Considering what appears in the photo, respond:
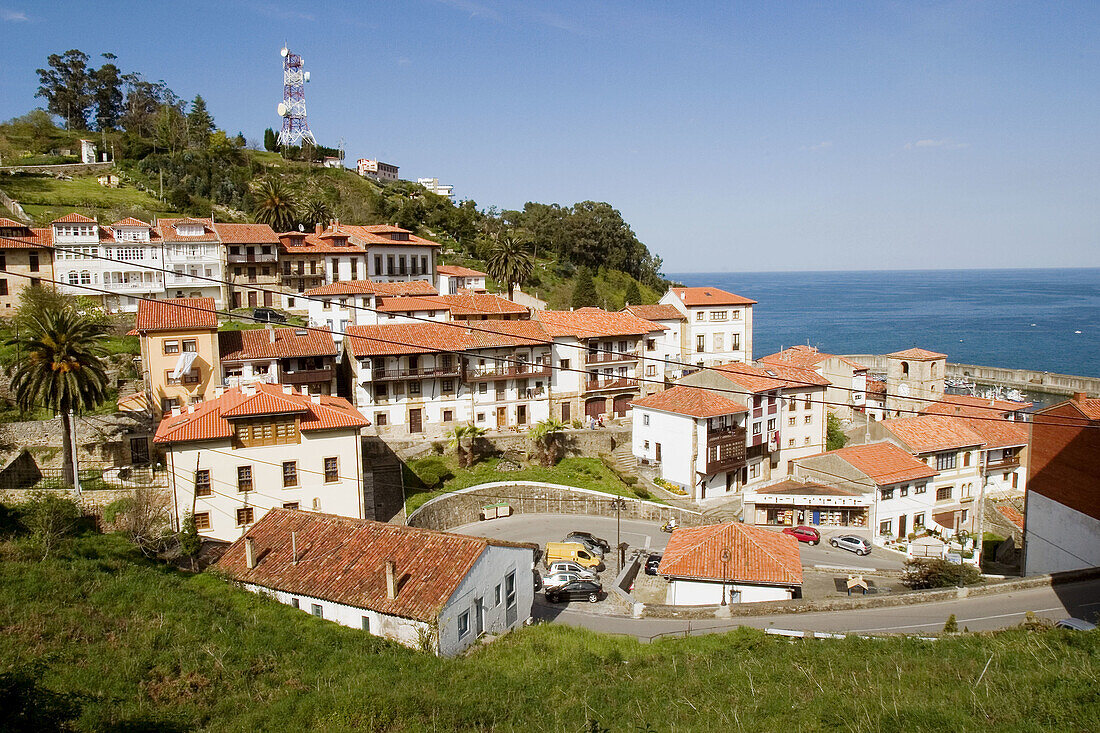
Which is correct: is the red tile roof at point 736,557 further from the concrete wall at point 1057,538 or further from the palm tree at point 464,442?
the palm tree at point 464,442

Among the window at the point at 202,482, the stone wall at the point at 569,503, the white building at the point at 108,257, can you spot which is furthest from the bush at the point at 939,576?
the white building at the point at 108,257

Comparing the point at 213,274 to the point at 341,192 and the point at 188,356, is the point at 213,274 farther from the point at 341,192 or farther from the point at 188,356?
the point at 341,192

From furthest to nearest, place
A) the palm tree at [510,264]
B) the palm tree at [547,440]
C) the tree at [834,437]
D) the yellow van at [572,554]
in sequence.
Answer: the palm tree at [510,264]
the tree at [834,437]
the palm tree at [547,440]
the yellow van at [572,554]

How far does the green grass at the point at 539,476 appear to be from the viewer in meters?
35.8

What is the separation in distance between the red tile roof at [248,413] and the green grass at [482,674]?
816 cm

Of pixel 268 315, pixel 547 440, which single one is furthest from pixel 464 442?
pixel 268 315

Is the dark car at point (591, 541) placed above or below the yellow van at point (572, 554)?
below

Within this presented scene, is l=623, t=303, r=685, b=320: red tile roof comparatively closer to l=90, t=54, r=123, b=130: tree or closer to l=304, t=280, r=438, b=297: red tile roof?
l=304, t=280, r=438, b=297: red tile roof

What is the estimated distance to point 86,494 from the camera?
85.4ft

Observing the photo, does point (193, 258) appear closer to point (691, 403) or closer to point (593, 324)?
point (593, 324)

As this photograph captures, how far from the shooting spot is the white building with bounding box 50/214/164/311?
49.0 meters

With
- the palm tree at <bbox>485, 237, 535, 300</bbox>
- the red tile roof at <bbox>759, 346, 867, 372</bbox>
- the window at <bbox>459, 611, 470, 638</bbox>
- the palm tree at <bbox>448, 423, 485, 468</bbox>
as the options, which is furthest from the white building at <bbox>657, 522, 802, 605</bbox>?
the palm tree at <bbox>485, 237, 535, 300</bbox>

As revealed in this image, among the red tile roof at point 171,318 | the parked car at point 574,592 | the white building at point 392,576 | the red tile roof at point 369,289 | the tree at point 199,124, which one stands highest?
the tree at point 199,124

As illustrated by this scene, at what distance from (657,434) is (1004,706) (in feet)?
103
